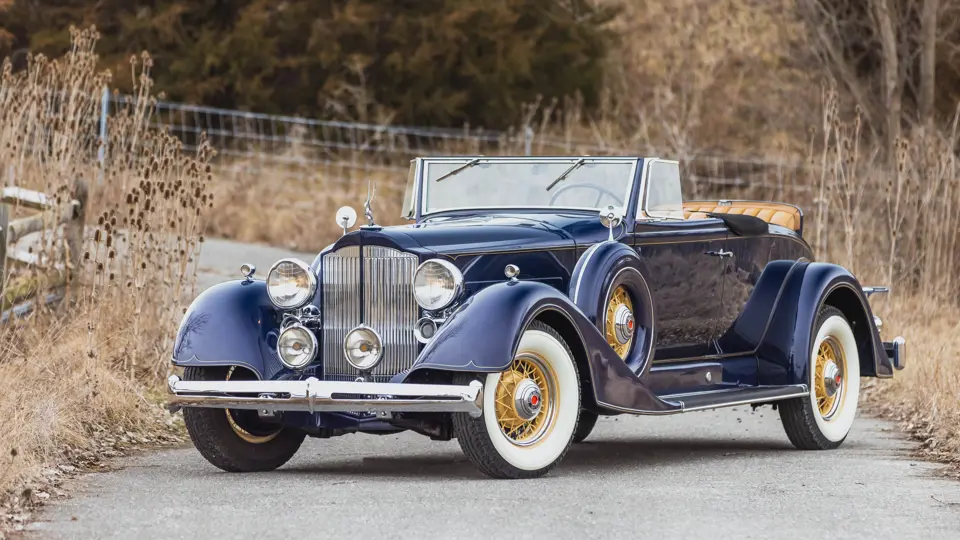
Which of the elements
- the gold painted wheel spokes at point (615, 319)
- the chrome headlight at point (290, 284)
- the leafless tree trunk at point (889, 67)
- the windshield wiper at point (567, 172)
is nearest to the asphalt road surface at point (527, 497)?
the gold painted wheel spokes at point (615, 319)

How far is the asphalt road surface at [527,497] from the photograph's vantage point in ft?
20.7

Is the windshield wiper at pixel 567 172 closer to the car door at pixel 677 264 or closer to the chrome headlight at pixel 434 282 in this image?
the car door at pixel 677 264

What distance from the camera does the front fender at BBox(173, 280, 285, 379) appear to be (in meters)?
8.06

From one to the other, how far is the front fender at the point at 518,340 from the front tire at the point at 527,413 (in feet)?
0.36

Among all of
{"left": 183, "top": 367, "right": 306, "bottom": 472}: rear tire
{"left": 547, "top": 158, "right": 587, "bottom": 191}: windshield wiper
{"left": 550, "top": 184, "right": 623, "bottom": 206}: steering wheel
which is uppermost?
{"left": 547, "top": 158, "right": 587, "bottom": 191}: windshield wiper

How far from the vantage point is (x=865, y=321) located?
10398mm

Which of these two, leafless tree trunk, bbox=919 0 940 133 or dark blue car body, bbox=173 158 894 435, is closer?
dark blue car body, bbox=173 158 894 435

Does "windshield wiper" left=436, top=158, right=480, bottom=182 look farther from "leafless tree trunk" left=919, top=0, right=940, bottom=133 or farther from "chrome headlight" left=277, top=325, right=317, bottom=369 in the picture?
"leafless tree trunk" left=919, top=0, right=940, bottom=133

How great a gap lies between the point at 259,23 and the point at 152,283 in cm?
1454

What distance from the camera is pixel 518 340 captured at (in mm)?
→ 7480

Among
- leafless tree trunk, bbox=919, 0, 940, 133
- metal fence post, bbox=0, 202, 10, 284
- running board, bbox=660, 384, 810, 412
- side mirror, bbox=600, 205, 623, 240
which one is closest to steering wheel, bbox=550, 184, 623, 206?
side mirror, bbox=600, 205, 623, 240

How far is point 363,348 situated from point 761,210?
3.77 m

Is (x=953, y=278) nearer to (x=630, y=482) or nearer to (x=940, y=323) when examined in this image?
(x=940, y=323)

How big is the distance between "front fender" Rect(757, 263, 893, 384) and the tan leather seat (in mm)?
667
